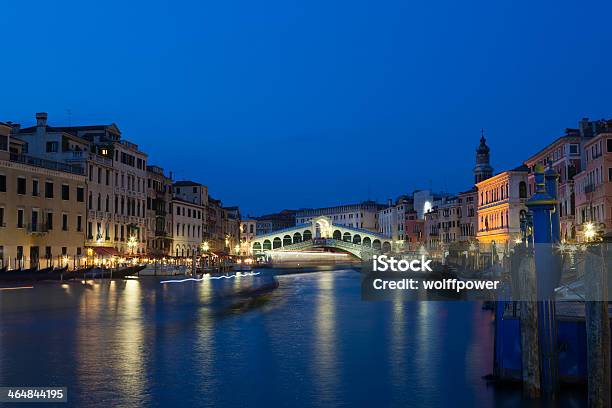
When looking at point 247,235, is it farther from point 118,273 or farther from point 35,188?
point 35,188

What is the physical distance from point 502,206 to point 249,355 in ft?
225

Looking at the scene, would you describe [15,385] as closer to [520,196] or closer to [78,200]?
[78,200]

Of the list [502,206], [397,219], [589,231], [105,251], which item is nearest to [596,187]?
[589,231]

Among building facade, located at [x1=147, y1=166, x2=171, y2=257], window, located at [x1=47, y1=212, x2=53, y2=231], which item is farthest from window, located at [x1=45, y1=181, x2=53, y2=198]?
building facade, located at [x1=147, y1=166, x2=171, y2=257]

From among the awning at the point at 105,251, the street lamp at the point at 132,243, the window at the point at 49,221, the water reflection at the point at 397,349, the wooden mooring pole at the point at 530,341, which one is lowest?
the water reflection at the point at 397,349

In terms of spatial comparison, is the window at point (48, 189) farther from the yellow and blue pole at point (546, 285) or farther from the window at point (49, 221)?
the yellow and blue pole at point (546, 285)

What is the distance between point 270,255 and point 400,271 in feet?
179

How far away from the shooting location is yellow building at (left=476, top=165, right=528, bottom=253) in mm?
77312

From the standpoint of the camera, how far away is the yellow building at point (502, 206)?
254 feet

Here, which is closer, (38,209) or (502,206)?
(38,209)

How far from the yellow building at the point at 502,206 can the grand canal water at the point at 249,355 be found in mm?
52112

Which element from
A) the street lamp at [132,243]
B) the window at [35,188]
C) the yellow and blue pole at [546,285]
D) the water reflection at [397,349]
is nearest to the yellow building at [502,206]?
the street lamp at [132,243]

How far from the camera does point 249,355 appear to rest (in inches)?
611

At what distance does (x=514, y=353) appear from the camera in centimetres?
1213
